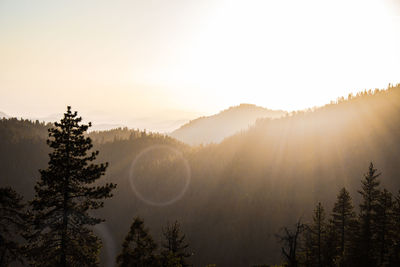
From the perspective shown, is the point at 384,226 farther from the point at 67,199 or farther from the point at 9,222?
the point at 9,222

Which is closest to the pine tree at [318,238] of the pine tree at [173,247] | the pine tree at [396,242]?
the pine tree at [396,242]

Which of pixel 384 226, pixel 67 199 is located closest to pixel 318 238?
pixel 384 226

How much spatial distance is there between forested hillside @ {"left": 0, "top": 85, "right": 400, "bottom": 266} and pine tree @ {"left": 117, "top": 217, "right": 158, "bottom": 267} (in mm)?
78964

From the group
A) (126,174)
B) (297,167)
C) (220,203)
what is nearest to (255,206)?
(220,203)

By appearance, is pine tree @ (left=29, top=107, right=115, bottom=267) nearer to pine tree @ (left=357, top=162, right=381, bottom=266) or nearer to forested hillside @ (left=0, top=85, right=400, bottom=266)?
pine tree @ (left=357, top=162, right=381, bottom=266)

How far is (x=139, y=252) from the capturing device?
23828 millimetres

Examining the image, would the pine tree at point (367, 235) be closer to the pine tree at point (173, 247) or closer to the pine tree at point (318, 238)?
the pine tree at point (318, 238)

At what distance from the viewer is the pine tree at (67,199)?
1633 centimetres

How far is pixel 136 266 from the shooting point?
23.5 meters

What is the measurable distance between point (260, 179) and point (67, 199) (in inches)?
5108

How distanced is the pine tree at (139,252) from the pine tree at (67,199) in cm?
675

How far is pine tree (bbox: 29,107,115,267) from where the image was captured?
16.3 meters

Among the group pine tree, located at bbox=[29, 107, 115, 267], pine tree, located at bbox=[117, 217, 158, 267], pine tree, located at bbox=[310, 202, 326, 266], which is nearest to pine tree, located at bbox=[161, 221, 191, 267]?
pine tree, located at bbox=[117, 217, 158, 267]

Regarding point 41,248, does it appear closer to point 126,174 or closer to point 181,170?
point 181,170
